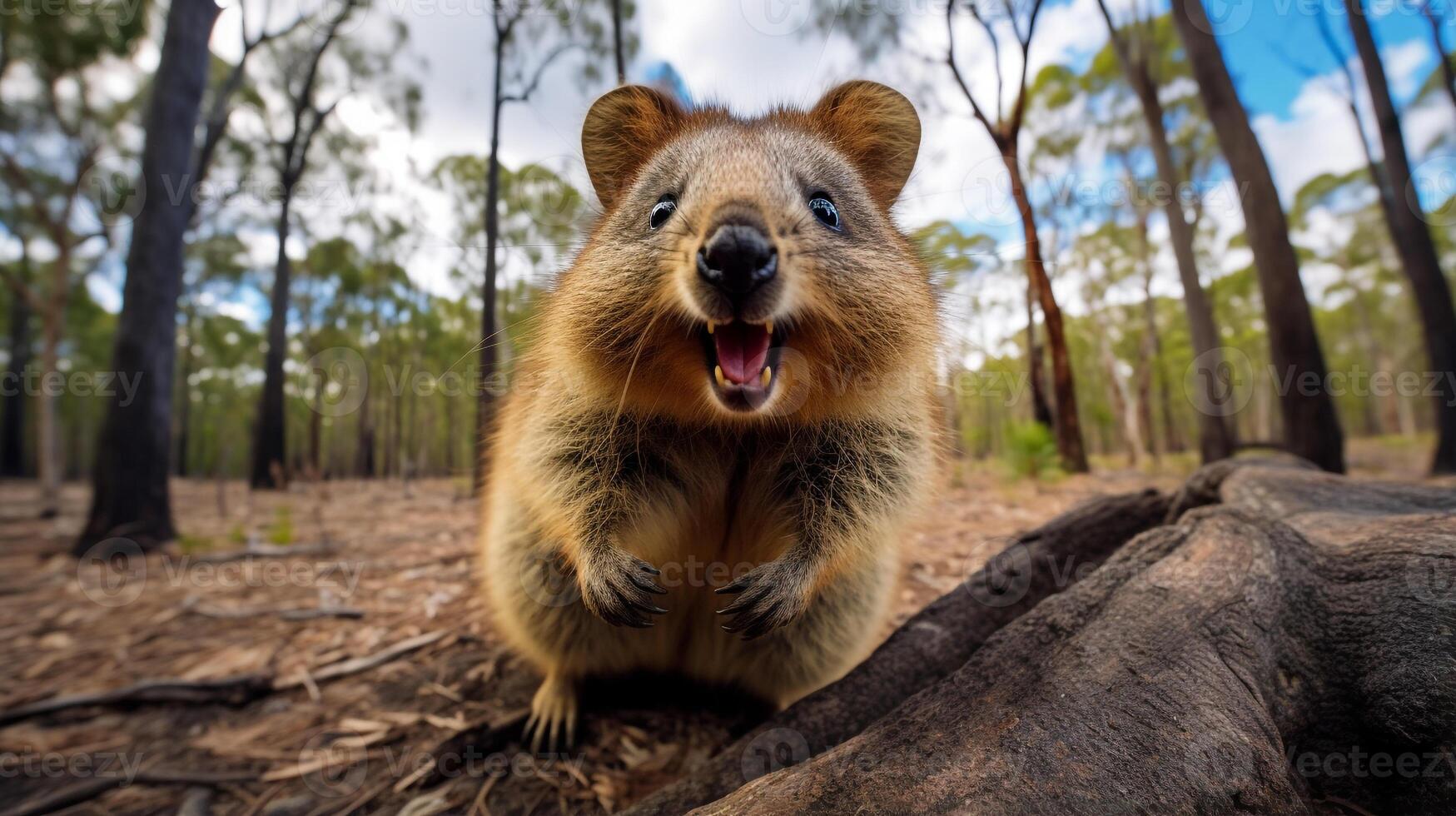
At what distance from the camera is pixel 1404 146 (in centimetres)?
840

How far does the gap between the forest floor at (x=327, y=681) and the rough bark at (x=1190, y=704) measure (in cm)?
100

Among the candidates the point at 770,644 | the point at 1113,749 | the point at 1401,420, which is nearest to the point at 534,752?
the point at 770,644

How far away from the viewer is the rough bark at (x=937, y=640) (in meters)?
1.64

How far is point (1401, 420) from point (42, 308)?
154 ft

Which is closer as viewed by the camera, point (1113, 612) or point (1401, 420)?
point (1113, 612)

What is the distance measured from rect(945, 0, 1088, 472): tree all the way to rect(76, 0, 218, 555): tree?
7.70 m

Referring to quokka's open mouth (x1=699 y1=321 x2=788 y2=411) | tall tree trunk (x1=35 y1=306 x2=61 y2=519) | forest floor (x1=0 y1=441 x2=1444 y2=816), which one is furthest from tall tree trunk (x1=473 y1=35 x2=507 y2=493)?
tall tree trunk (x1=35 y1=306 x2=61 y2=519)

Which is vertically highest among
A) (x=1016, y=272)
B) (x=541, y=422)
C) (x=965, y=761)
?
(x=1016, y=272)

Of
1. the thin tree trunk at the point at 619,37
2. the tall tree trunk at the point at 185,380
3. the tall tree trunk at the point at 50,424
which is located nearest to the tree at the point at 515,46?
the thin tree trunk at the point at 619,37

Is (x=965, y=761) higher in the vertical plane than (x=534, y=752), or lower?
higher

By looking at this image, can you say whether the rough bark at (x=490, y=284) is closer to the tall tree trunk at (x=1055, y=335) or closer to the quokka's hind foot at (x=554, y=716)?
the quokka's hind foot at (x=554, y=716)

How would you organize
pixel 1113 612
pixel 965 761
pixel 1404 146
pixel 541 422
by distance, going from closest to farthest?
pixel 965 761
pixel 1113 612
pixel 541 422
pixel 1404 146

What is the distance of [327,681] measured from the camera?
113 inches

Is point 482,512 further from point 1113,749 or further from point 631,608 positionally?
point 1113,749
